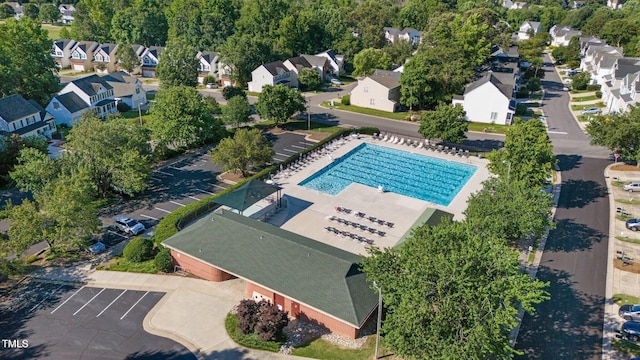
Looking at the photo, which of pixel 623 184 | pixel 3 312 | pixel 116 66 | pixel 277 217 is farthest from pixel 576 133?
pixel 116 66

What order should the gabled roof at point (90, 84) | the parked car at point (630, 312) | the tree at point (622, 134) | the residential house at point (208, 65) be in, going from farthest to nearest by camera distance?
the residential house at point (208, 65), the gabled roof at point (90, 84), the tree at point (622, 134), the parked car at point (630, 312)

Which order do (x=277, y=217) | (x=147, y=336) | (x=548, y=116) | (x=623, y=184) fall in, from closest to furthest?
(x=147, y=336), (x=277, y=217), (x=623, y=184), (x=548, y=116)

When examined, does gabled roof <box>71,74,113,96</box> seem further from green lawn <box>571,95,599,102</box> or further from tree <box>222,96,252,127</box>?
green lawn <box>571,95,599,102</box>

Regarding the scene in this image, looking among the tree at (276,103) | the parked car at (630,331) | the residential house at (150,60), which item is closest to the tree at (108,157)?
the tree at (276,103)

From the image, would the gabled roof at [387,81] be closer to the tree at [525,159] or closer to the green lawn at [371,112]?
the green lawn at [371,112]

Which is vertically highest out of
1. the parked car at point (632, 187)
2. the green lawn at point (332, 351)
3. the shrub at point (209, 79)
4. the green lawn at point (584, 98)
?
the shrub at point (209, 79)

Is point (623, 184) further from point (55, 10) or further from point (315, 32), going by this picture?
point (55, 10)
